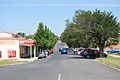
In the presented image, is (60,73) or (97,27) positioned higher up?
(97,27)

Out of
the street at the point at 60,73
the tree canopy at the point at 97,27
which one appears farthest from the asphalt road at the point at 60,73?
the tree canopy at the point at 97,27

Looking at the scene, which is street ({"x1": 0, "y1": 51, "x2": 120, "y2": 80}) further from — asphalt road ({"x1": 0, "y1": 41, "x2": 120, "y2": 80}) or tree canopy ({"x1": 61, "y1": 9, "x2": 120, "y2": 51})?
tree canopy ({"x1": 61, "y1": 9, "x2": 120, "y2": 51})

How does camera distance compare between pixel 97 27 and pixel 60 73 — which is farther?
pixel 97 27

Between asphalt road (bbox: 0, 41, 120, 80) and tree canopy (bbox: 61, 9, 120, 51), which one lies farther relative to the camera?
tree canopy (bbox: 61, 9, 120, 51)

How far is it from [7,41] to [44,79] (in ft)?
139

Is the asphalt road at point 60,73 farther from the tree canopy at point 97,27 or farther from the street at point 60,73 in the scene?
the tree canopy at point 97,27

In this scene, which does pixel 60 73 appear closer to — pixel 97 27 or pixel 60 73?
pixel 60 73

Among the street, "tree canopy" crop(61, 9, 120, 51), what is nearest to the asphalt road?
the street

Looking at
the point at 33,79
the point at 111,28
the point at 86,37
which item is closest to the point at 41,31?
the point at 86,37

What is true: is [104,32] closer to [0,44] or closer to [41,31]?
[0,44]

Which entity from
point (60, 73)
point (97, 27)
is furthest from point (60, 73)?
point (97, 27)

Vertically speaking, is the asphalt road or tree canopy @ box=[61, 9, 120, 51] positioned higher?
tree canopy @ box=[61, 9, 120, 51]

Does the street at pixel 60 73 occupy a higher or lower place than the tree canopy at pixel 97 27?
lower

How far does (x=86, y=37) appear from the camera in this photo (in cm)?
6725
